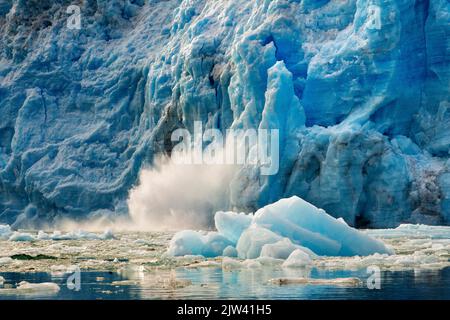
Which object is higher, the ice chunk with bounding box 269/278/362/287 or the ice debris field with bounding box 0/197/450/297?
the ice debris field with bounding box 0/197/450/297

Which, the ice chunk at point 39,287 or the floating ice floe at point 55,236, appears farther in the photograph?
the floating ice floe at point 55,236

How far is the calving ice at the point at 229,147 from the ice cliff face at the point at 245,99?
9.1 inches

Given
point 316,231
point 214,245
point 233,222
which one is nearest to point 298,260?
point 316,231

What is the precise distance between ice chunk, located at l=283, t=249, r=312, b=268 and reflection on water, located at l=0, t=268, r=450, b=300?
0.28 m

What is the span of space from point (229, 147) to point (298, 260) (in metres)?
10.7

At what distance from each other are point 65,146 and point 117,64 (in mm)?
2762

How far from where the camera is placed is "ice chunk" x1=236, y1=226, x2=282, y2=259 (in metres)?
13.3

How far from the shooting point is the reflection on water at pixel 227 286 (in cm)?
953

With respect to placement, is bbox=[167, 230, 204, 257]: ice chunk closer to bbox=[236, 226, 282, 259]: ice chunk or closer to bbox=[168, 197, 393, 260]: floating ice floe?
bbox=[168, 197, 393, 260]: floating ice floe

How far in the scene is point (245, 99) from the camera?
22562 mm
